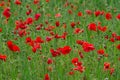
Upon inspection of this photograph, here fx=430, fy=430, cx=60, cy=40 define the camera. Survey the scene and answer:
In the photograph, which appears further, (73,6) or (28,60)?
(73,6)

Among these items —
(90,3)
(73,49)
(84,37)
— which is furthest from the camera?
(90,3)

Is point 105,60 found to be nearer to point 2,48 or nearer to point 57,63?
point 57,63

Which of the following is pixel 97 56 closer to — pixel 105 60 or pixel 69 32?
pixel 105 60

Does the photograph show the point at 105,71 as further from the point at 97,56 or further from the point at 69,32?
the point at 69,32

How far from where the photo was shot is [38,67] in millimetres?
3734

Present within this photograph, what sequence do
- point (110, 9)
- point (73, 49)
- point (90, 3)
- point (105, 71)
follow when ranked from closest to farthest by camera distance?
point (105, 71) → point (73, 49) → point (110, 9) → point (90, 3)

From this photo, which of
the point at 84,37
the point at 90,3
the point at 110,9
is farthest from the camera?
the point at 90,3

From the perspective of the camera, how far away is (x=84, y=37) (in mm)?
4535

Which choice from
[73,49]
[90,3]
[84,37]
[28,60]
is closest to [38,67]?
[28,60]

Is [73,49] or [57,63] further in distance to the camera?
[73,49]

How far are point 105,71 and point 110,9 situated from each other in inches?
87.9

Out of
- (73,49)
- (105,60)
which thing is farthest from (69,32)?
(105,60)

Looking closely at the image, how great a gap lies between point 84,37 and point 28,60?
894 millimetres

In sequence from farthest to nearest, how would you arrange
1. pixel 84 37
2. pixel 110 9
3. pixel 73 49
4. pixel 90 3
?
pixel 90 3, pixel 110 9, pixel 84 37, pixel 73 49
